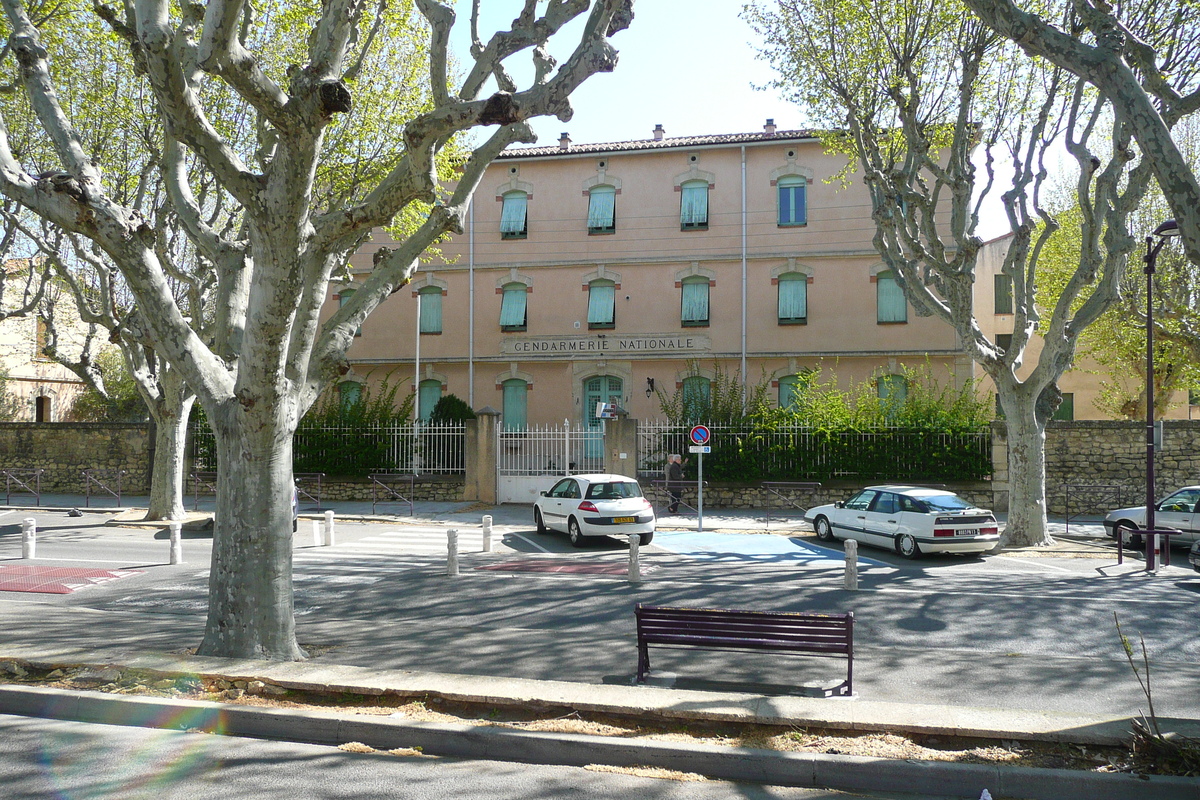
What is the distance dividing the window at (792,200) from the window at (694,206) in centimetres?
248

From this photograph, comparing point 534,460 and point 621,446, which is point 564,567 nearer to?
point 621,446

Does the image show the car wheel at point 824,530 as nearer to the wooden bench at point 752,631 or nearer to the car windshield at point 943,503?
the car windshield at point 943,503

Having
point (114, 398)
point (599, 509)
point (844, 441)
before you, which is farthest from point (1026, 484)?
point (114, 398)

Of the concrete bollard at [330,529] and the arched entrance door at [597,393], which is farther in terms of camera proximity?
the arched entrance door at [597,393]

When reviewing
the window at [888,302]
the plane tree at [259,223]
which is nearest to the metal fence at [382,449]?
the window at [888,302]

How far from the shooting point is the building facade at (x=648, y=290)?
27469mm

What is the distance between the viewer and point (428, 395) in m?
30.2

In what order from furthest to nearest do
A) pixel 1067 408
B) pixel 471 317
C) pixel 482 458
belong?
pixel 1067 408 → pixel 471 317 → pixel 482 458

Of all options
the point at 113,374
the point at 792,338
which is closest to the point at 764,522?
the point at 792,338

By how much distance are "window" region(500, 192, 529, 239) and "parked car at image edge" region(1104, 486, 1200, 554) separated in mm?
20254

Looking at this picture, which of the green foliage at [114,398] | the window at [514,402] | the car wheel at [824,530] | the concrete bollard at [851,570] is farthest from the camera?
the green foliage at [114,398]

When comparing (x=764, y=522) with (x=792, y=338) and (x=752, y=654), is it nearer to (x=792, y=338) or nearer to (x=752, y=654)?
(x=792, y=338)

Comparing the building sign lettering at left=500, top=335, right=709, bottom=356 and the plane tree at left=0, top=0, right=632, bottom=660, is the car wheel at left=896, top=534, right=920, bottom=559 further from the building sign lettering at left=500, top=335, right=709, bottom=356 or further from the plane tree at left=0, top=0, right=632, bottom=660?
the building sign lettering at left=500, top=335, right=709, bottom=356

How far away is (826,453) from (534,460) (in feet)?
26.6
